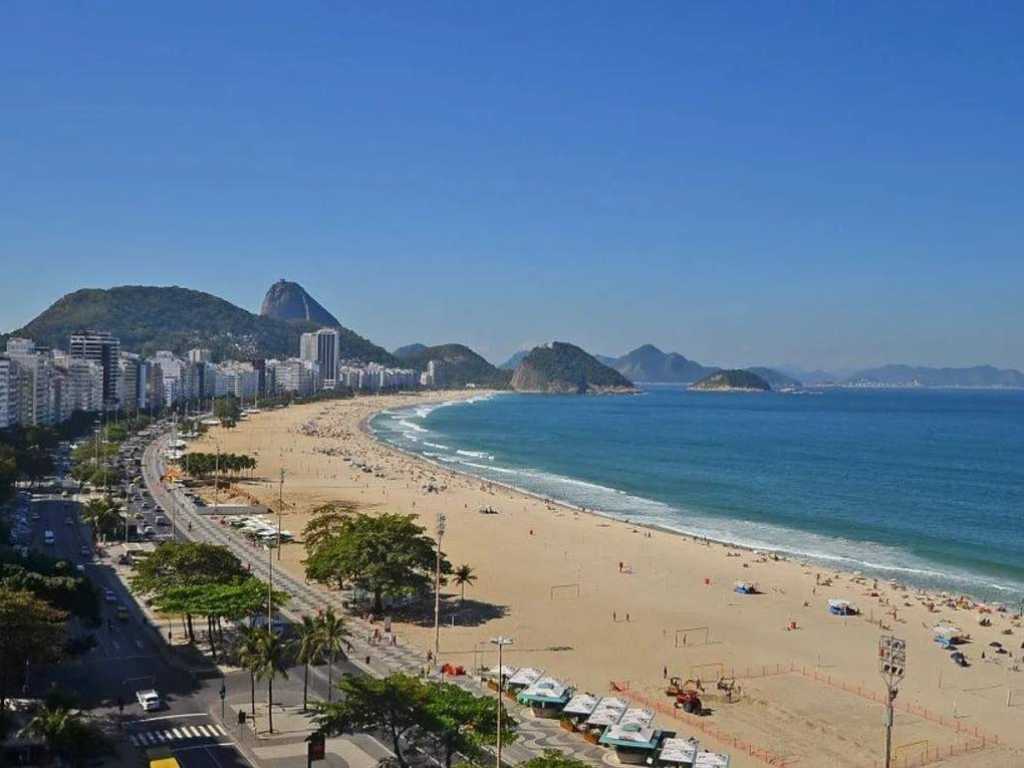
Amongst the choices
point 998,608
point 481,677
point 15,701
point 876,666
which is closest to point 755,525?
point 998,608

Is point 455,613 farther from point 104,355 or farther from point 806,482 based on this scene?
point 104,355

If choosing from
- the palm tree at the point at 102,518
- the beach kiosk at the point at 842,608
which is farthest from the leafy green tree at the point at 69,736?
the beach kiosk at the point at 842,608

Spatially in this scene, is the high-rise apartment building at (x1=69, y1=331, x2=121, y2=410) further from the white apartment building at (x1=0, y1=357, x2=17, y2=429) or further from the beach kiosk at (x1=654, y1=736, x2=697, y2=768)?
the beach kiosk at (x1=654, y1=736, x2=697, y2=768)

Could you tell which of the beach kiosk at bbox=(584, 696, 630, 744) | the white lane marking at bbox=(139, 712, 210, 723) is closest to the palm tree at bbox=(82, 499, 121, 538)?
the white lane marking at bbox=(139, 712, 210, 723)

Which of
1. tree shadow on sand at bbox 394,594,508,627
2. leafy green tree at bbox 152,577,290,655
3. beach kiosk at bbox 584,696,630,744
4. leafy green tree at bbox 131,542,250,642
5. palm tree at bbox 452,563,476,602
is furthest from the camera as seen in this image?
palm tree at bbox 452,563,476,602

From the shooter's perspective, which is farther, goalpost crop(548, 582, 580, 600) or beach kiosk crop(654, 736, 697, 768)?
goalpost crop(548, 582, 580, 600)
